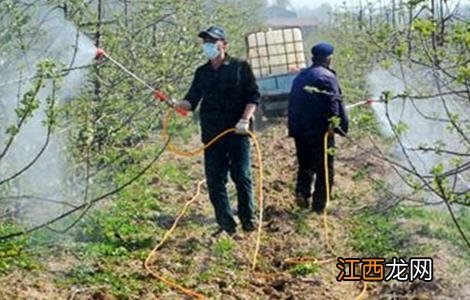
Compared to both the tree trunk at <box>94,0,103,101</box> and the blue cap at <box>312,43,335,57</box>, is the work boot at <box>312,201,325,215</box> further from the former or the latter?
the tree trunk at <box>94,0,103,101</box>

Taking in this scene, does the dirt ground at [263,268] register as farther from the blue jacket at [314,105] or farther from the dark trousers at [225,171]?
the blue jacket at [314,105]

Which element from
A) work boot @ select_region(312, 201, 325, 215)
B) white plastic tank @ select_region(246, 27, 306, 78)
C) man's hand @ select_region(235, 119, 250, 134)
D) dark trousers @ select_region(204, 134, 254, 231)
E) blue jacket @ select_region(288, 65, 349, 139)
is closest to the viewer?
man's hand @ select_region(235, 119, 250, 134)

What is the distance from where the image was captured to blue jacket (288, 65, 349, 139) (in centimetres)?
826

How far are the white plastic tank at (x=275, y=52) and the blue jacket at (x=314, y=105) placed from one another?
688 cm

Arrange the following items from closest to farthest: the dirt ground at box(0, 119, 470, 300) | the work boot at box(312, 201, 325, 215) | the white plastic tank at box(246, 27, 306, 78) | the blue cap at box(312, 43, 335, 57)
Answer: the dirt ground at box(0, 119, 470, 300) → the blue cap at box(312, 43, 335, 57) → the work boot at box(312, 201, 325, 215) → the white plastic tank at box(246, 27, 306, 78)

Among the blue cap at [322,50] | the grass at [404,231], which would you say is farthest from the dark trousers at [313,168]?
the blue cap at [322,50]

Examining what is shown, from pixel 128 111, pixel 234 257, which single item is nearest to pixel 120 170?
pixel 128 111

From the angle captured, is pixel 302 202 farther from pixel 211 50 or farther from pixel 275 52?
pixel 275 52

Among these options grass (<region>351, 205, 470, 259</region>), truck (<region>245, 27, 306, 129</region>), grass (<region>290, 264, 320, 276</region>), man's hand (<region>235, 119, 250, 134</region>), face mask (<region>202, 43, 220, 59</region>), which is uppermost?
truck (<region>245, 27, 306, 129</region>)

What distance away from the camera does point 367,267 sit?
269 inches

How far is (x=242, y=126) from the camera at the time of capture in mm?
7355

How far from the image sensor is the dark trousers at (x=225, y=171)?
298 inches

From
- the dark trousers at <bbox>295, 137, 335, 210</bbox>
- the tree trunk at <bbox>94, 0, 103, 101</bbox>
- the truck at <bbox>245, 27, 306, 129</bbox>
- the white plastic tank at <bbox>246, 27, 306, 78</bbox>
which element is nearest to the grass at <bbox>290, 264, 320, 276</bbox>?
the dark trousers at <bbox>295, 137, 335, 210</bbox>

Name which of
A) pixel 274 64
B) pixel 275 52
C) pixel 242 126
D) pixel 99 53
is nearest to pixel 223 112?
pixel 242 126
